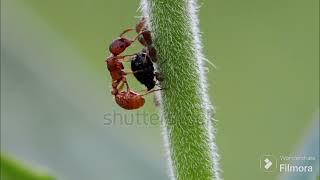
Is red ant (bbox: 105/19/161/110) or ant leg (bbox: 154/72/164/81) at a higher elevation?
red ant (bbox: 105/19/161/110)

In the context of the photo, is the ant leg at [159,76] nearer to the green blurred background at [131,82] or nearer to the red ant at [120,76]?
the green blurred background at [131,82]

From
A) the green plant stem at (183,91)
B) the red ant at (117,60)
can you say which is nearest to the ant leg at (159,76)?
the green plant stem at (183,91)

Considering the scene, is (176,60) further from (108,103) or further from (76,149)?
(108,103)

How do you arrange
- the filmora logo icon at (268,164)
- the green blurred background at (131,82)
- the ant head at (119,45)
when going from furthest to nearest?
the filmora logo icon at (268,164) → the green blurred background at (131,82) → the ant head at (119,45)

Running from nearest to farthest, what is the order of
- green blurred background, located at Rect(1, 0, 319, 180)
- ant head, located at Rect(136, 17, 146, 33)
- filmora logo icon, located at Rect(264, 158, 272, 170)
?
ant head, located at Rect(136, 17, 146, 33) → green blurred background, located at Rect(1, 0, 319, 180) → filmora logo icon, located at Rect(264, 158, 272, 170)

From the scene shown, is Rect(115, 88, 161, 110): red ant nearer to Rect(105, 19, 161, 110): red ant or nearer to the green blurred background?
Rect(105, 19, 161, 110): red ant

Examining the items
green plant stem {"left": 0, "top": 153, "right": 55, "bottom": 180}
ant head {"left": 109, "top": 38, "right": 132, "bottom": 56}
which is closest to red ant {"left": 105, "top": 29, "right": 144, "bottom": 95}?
ant head {"left": 109, "top": 38, "right": 132, "bottom": 56}
